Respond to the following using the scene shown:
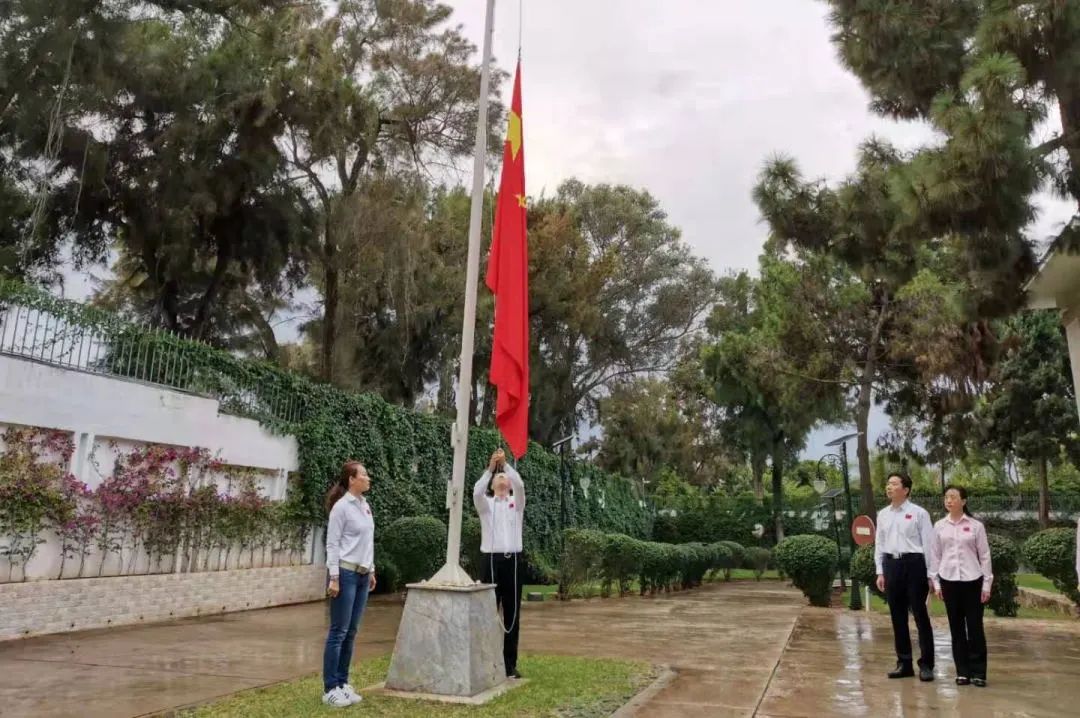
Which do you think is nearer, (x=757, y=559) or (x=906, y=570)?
(x=906, y=570)

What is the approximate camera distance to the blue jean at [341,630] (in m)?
4.66

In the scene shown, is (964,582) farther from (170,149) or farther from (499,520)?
(170,149)

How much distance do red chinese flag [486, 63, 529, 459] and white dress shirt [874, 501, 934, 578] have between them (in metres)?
2.84

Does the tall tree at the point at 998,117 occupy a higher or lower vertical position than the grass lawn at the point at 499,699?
higher

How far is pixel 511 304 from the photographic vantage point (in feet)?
18.5

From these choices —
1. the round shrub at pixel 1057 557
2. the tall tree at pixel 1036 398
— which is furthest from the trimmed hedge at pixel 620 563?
the tall tree at pixel 1036 398

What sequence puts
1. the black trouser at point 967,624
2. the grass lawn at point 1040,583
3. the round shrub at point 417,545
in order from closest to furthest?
the black trouser at point 967,624 < the round shrub at point 417,545 < the grass lawn at point 1040,583

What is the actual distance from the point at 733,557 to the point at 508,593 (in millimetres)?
19810

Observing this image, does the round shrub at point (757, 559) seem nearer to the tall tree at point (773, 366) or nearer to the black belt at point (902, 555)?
the tall tree at point (773, 366)

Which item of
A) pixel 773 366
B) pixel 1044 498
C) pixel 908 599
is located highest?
pixel 773 366

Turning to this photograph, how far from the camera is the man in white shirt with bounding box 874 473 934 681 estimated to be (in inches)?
225

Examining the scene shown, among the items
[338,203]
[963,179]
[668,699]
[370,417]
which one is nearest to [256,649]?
[668,699]

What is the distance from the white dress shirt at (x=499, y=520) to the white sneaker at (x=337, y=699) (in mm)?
1408

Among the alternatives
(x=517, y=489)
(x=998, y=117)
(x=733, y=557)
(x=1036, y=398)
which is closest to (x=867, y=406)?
(x=733, y=557)
